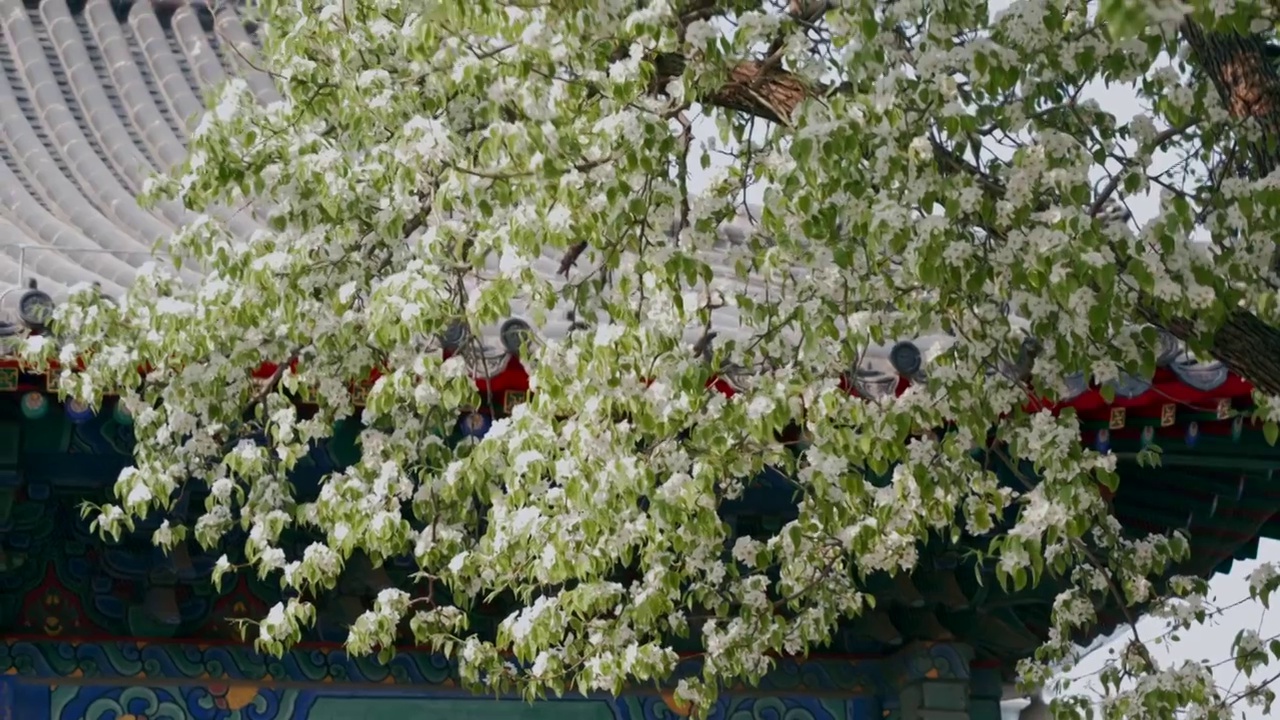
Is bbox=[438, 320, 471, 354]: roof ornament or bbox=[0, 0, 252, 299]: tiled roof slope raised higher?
bbox=[0, 0, 252, 299]: tiled roof slope

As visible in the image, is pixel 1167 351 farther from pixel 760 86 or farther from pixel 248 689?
pixel 248 689

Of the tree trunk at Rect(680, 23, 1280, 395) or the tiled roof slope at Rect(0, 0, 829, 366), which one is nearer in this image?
the tree trunk at Rect(680, 23, 1280, 395)

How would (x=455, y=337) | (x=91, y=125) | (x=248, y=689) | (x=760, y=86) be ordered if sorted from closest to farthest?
(x=760, y=86) → (x=455, y=337) → (x=248, y=689) → (x=91, y=125)

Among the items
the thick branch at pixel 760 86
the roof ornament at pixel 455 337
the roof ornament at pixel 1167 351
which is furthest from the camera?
the roof ornament at pixel 1167 351

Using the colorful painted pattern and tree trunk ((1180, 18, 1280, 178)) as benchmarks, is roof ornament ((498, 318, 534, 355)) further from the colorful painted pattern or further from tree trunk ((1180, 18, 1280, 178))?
tree trunk ((1180, 18, 1280, 178))

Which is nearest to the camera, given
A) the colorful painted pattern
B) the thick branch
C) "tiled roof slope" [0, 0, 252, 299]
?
the thick branch

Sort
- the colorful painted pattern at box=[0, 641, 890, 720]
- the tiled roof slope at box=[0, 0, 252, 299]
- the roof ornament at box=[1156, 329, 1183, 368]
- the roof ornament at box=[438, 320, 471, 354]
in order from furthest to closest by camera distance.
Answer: the tiled roof slope at box=[0, 0, 252, 299]
the colorful painted pattern at box=[0, 641, 890, 720]
the roof ornament at box=[1156, 329, 1183, 368]
the roof ornament at box=[438, 320, 471, 354]

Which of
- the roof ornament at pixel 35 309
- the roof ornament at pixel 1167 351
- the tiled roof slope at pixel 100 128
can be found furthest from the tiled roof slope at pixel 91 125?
the roof ornament at pixel 1167 351

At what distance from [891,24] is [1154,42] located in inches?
21.7

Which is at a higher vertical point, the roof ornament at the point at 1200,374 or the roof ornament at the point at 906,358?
the roof ornament at the point at 906,358

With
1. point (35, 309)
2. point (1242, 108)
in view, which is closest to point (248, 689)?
point (35, 309)

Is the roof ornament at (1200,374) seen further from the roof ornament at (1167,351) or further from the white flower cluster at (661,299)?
the white flower cluster at (661,299)

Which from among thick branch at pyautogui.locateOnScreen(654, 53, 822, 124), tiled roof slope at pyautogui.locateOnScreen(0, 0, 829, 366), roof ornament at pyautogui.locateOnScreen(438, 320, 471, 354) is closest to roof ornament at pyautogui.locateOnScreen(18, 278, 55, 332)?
tiled roof slope at pyautogui.locateOnScreen(0, 0, 829, 366)

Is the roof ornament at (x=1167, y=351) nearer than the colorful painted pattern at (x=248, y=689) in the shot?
Yes
